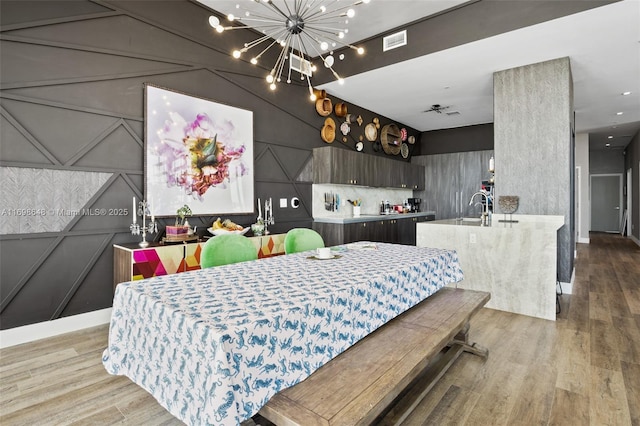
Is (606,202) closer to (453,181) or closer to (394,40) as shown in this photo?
(453,181)

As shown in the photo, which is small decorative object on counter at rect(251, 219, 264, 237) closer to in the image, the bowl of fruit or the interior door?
the bowl of fruit

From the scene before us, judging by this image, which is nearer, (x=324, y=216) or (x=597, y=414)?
(x=597, y=414)

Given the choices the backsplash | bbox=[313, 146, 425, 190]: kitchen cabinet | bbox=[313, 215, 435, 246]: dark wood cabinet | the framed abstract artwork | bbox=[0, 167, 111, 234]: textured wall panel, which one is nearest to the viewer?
bbox=[0, 167, 111, 234]: textured wall panel

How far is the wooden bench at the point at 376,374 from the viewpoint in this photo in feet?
3.67

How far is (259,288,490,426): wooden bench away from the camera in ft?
3.67

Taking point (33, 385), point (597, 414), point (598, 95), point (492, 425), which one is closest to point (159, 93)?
point (33, 385)

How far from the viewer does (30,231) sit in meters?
2.76

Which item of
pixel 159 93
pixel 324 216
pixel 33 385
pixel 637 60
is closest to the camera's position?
pixel 33 385

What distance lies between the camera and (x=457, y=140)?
780cm

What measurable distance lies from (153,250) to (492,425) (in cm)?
287

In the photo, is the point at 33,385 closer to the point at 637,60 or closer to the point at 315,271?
the point at 315,271

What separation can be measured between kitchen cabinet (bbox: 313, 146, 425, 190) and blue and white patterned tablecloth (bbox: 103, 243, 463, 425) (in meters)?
3.33

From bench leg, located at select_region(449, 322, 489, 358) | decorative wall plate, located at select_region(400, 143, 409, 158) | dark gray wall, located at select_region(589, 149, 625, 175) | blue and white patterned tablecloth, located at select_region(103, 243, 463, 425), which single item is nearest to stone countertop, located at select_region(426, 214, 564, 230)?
bench leg, located at select_region(449, 322, 489, 358)

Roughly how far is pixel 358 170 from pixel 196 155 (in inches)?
113
